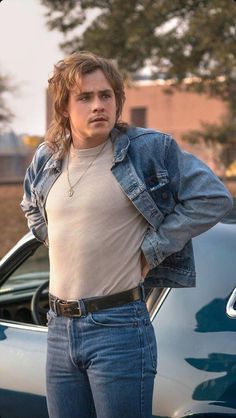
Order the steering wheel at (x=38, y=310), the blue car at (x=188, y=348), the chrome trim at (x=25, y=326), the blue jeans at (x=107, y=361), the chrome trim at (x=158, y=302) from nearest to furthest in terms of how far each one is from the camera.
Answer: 1. the blue jeans at (x=107, y=361)
2. the blue car at (x=188, y=348)
3. the chrome trim at (x=158, y=302)
4. the chrome trim at (x=25, y=326)
5. the steering wheel at (x=38, y=310)

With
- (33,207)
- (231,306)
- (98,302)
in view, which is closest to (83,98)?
(33,207)

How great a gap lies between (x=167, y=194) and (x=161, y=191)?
0.03 meters

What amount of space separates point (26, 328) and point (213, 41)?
10995mm

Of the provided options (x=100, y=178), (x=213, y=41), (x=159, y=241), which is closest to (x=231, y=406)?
(x=159, y=241)

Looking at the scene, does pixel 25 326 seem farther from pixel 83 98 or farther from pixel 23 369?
pixel 83 98

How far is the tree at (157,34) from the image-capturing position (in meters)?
13.8

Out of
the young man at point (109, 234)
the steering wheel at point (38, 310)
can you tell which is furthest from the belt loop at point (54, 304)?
the steering wheel at point (38, 310)

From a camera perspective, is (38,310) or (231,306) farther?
(38,310)

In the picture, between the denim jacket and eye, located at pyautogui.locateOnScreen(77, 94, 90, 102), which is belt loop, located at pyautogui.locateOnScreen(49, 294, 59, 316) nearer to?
the denim jacket

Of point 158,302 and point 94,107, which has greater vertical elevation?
point 94,107

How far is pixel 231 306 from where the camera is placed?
318cm

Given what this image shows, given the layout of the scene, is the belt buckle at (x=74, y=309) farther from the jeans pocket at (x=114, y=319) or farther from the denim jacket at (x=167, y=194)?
the denim jacket at (x=167, y=194)

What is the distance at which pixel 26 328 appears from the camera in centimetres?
375

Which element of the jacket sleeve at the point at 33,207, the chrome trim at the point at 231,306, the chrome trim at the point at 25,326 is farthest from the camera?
the chrome trim at the point at 25,326
